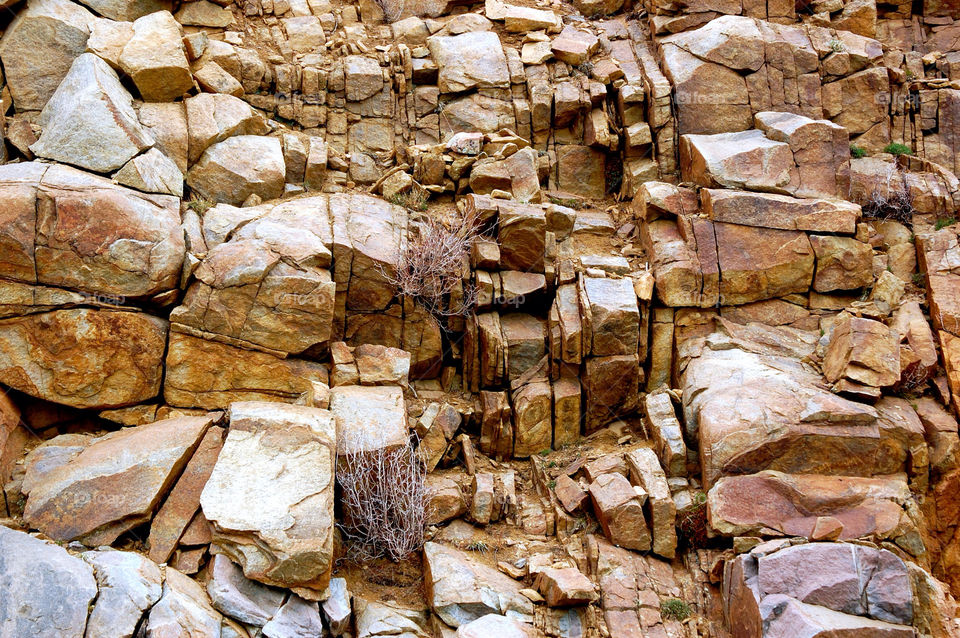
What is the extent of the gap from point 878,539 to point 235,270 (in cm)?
869

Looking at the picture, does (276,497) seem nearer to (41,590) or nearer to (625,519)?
(41,590)

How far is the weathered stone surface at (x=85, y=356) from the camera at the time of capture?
397 inches

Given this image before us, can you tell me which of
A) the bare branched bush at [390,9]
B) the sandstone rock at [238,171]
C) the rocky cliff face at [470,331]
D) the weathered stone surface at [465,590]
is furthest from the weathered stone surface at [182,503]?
the bare branched bush at [390,9]

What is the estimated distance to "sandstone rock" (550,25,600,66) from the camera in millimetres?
16031

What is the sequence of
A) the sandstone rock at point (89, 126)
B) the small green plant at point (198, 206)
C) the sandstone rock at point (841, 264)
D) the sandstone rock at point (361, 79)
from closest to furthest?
the sandstone rock at point (89, 126) → the small green plant at point (198, 206) → the sandstone rock at point (841, 264) → the sandstone rock at point (361, 79)

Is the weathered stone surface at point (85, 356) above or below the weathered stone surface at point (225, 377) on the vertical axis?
Result: above

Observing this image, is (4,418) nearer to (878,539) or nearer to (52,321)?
(52,321)

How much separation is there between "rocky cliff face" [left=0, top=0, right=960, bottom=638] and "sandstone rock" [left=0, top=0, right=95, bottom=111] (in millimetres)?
53

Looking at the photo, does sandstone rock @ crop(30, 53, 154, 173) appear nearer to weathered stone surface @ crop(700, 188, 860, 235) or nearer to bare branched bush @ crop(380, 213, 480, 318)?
bare branched bush @ crop(380, 213, 480, 318)

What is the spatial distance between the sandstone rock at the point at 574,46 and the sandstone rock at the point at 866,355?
7.69 meters

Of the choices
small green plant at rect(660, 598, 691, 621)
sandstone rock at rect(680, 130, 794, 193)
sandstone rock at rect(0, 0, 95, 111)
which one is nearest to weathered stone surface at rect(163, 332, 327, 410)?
small green plant at rect(660, 598, 691, 621)

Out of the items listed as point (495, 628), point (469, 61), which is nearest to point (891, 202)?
point (469, 61)

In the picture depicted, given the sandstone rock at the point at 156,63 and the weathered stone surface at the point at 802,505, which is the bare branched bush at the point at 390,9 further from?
the weathered stone surface at the point at 802,505

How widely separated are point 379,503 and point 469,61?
959 centimetres
